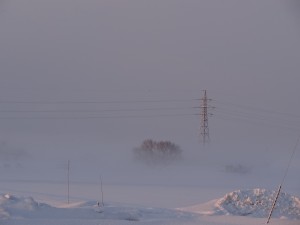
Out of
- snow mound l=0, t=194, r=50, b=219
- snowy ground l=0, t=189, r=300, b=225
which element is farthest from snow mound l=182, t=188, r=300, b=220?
snow mound l=0, t=194, r=50, b=219

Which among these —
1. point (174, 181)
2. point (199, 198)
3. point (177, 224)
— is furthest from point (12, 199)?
point (174, 181)

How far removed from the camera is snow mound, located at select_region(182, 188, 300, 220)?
19828mm

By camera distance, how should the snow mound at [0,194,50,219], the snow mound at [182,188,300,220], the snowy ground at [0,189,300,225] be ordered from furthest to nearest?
the snow mound at [182,188,300,220] → the snow mound at [0,194,50,219] → the snowy ground at [0,189,300,225]

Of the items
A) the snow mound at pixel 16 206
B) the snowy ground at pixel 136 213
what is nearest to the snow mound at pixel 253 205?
the snowy ground at pixel 136 213

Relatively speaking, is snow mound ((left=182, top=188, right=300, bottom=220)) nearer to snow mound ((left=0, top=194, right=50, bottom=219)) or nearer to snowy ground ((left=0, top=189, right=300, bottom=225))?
snowy ground ((left=0, top=189, right=300, bottom=225))

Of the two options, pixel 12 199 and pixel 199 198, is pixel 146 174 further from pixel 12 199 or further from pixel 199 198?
pixel 12 199

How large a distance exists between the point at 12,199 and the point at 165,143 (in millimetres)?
42923

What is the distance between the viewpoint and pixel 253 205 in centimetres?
2061

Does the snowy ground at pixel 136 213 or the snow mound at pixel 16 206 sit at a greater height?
the snow mound at pixel 16 206

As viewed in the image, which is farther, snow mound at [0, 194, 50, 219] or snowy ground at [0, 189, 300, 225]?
snow mound at [0, 194, 50, 219]

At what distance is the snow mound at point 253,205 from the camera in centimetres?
1983

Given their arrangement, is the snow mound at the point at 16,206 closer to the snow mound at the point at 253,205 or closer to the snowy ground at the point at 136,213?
the snowy ground at the point at 136,213

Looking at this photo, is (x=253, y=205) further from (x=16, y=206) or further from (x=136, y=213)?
(x=16, y=206)

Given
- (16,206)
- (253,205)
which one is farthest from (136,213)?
(253,205)
